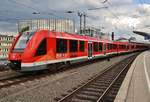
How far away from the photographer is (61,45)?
20.7 metres

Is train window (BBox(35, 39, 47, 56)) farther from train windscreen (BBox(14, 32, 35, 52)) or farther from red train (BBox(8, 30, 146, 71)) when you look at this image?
train windscreen (BBox(14, 32, 35, 52))

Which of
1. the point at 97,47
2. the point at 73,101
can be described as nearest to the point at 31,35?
the point at 73,101

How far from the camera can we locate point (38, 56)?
17.3 m

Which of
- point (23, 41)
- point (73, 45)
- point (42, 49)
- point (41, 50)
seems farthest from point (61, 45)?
point (23, 41)

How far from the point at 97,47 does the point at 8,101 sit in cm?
2380

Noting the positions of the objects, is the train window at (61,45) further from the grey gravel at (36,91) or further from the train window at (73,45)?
the grey gravel at (36,91)

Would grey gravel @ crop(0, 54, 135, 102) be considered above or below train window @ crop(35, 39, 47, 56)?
below

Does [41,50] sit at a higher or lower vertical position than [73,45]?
lower

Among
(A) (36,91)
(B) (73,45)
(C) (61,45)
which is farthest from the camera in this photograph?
(B) (73,45)

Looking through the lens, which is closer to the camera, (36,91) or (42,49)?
(36,91)

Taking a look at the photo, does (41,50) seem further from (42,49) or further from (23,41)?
(23,41)

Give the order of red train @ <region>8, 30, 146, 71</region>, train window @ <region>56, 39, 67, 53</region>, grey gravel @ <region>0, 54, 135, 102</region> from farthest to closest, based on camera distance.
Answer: train window @ <region>56, 39, 67, 53</region>, red train @ <region>8, 30, 146, 71</region>, grey gravel @ <region>0, 54, 135, 102</region>

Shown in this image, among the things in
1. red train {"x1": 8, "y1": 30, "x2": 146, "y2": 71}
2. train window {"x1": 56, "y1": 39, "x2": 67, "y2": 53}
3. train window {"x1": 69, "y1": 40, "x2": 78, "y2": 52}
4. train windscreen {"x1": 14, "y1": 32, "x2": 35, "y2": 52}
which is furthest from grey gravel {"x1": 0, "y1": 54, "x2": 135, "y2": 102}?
train window {"x1": 69, "y1": 40, "x2": 78, "y2": 52}

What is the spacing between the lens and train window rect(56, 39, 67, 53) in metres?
19.9
